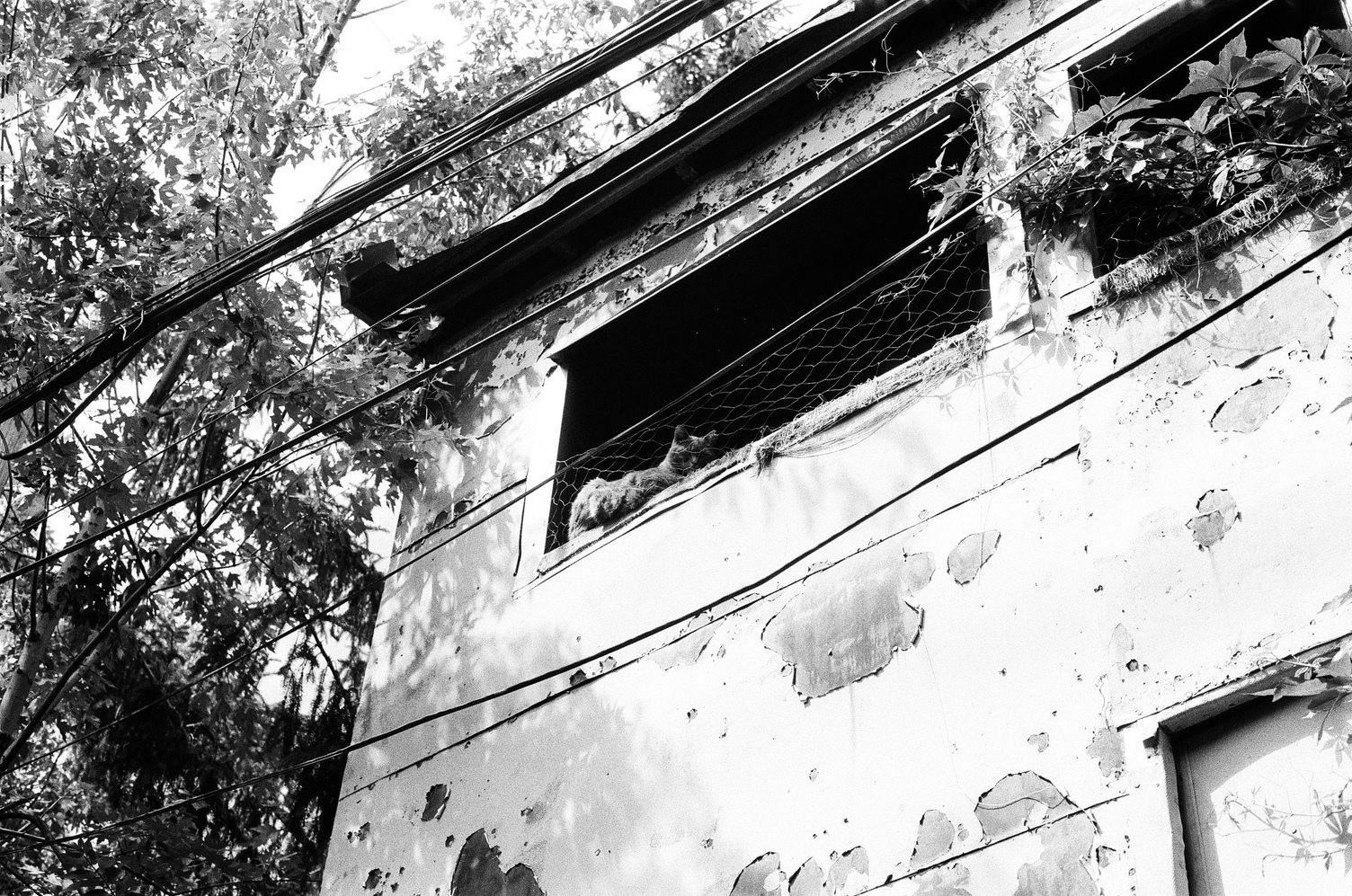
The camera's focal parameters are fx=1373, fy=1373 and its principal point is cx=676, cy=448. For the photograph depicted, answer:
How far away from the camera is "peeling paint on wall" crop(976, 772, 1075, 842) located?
13.1 feet

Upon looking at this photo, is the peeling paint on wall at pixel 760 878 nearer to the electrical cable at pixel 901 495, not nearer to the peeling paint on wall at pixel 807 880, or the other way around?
the peeling paint on wall at pixel 807 880

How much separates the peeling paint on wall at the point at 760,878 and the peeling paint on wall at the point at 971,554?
1126 millimetres

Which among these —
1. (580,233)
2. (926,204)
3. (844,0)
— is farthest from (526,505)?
(844,0)

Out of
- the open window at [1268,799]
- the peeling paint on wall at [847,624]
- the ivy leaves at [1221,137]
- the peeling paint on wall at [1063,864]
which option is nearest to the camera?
the open window at [1268,799]

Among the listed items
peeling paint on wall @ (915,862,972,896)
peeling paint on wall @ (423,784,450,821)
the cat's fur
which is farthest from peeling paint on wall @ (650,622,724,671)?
peeling paint on wall @ (915,862,972,896)

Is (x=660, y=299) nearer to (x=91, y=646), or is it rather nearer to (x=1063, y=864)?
(x=91, y=646)

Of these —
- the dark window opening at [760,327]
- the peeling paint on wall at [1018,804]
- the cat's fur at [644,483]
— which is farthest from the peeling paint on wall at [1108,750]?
the dark window opening at [760,327]

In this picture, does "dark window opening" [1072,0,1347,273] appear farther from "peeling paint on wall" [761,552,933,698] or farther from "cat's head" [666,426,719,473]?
"cat's head" [666,426,719,473]

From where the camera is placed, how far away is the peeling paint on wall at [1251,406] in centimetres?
421

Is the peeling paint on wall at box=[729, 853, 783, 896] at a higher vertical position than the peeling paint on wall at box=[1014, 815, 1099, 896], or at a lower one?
higher

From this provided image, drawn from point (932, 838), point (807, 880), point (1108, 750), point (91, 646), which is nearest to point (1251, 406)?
point (1108, 750)

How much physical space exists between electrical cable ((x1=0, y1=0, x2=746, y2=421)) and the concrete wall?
67.3 inches

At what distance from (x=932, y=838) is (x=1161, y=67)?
3.40 m

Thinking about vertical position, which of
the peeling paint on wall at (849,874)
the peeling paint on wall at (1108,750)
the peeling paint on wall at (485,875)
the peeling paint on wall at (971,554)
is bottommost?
the peeling paint on wall at (849,874)
